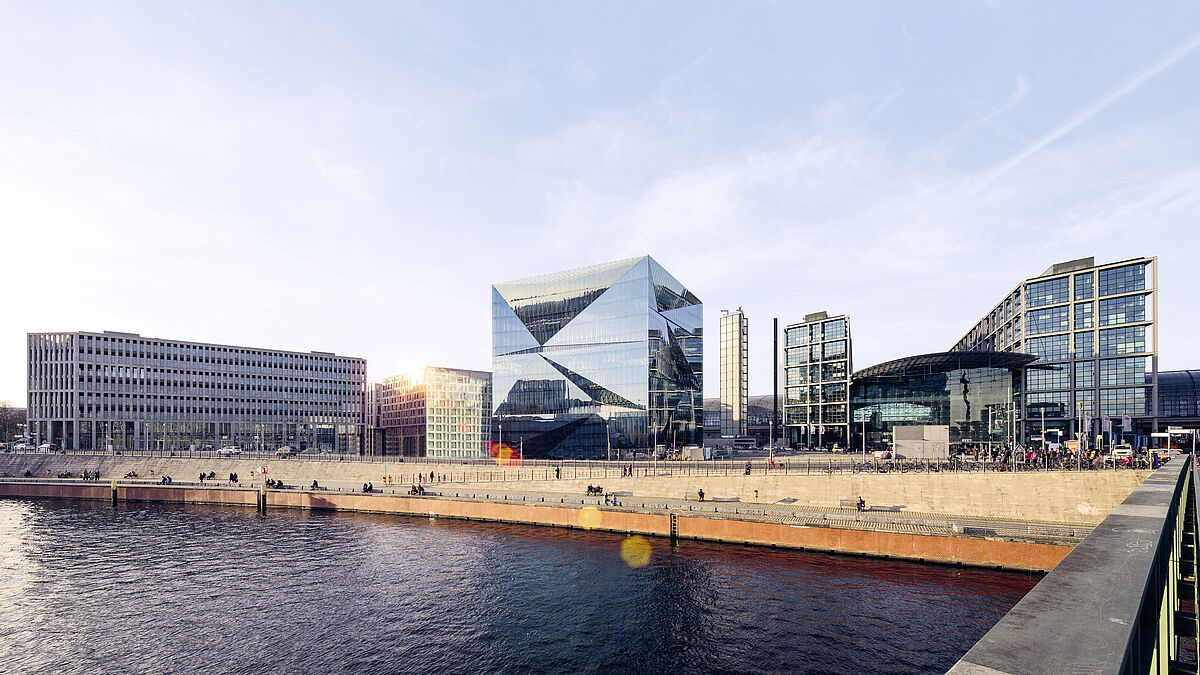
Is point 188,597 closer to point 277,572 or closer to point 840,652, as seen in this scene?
point 277,572

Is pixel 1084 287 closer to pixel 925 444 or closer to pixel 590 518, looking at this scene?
pixel 925 444

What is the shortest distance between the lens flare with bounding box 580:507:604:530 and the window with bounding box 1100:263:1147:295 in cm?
10815

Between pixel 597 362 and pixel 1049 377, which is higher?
pixel 597 362

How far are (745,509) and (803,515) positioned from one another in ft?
18.4

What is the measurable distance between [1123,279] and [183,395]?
218936 mm

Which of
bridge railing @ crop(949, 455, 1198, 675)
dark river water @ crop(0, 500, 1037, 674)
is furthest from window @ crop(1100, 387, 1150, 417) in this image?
bridge railing @ crop(949, 455, 1198, 675)

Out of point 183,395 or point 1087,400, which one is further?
point 183,395

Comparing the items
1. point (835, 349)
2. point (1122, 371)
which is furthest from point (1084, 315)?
point (835, 349)

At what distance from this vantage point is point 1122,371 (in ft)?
358

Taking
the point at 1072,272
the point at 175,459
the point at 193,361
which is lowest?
the point at 175,459

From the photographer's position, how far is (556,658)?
1240 inches

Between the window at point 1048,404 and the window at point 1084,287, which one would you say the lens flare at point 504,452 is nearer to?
the window at point 1048,404

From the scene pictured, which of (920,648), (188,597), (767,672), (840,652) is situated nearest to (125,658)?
(188,597)

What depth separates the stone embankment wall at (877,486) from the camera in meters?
52.8
